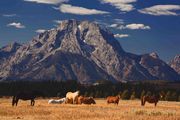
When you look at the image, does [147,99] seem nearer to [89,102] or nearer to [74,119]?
[89,102]

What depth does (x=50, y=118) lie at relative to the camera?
3756 cm

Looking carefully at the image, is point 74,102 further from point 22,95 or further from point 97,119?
point 97,119

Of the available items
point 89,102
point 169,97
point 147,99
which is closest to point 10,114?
point 89,102

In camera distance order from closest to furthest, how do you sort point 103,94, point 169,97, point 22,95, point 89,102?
point 22,95 → point 89,102 → point 169,97 → point 103,94

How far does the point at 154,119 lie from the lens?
36875mm

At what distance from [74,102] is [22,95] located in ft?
50.0

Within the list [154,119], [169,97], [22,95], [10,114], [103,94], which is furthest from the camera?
[103,94]

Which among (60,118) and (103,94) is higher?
(60,118)

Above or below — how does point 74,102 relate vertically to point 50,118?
below

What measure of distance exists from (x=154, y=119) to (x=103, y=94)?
14657cm

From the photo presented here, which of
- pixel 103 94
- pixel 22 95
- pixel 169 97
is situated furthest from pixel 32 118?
pixel 103 94

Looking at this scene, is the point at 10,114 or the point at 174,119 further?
the point at 10,114

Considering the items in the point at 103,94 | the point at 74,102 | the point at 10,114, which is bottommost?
the point at 103,94

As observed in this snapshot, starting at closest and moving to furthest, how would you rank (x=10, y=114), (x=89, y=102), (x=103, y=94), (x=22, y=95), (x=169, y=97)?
1. (x=10, y=114)
2. (x=22, y=95)
3. (x=89, y=102)
4. (x=169, y=97)
5. (x=103, y=94)
